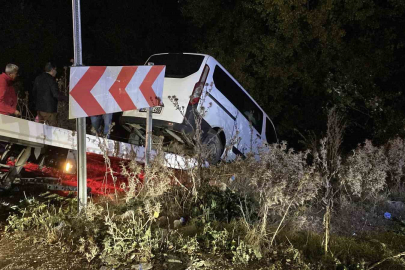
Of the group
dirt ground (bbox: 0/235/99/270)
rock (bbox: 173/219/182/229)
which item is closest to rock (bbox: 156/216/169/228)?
rock (bbox: 173/219/182/229)

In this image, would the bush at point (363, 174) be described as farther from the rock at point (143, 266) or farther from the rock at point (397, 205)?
the rock at point (143, 266)

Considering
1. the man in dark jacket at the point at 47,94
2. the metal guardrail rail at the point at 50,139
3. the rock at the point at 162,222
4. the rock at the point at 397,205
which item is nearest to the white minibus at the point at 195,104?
the metal guardrail rail at the point at 50,139

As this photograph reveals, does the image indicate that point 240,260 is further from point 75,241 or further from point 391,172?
point 391,172

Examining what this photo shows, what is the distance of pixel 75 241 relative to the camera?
342 centimetres

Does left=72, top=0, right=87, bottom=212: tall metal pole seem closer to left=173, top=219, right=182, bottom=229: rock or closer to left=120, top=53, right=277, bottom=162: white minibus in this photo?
left=173, top=219, right=182, bottom=229: rock

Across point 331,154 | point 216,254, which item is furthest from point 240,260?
point 331,154

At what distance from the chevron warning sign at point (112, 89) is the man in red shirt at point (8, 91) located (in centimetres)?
266

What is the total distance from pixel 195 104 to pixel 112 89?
2.60 metres

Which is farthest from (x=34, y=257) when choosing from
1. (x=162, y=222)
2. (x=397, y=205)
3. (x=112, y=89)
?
(x=397, y=205)

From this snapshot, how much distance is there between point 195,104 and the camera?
649cm

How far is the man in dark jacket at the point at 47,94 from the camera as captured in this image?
6.40 metres

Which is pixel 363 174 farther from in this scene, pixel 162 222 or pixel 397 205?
pixel 162 222

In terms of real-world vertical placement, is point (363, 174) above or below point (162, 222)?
above

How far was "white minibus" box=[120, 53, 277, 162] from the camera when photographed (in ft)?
21.2
